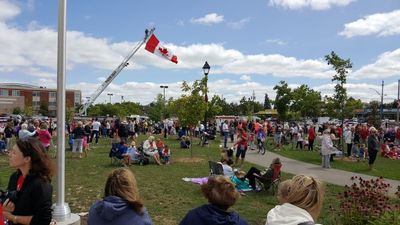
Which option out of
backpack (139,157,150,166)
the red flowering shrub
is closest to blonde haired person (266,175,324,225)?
the red flowering shrub

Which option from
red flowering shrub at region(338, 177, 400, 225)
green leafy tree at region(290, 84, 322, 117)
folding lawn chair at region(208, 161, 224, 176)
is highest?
green leafy tree at region(290, 84, 322, 117)

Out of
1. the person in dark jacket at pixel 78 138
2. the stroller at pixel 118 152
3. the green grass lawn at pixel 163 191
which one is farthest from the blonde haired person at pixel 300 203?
the person in dark jacket at pixel 78 138

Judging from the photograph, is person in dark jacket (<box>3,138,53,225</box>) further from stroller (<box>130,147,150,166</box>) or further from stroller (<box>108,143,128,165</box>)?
stroller (<box>130,147,150,166</box>)

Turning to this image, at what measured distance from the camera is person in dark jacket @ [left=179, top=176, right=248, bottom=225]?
353 centimetres

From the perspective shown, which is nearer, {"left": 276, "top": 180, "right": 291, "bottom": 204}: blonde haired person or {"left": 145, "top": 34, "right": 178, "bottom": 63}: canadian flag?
{"left": 276, "top": 180, "right": 291, "bottom": 204}: blonde haired person

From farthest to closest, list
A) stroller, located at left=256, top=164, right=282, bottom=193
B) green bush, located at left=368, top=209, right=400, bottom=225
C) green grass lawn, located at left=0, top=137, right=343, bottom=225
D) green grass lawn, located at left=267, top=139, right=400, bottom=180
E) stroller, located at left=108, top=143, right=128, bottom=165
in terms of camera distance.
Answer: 1. stroller, located at left=108, top=143, right=128, bottom=165
2. green grass lawn, located at left=267, top=139, right=400, bottom=180
3. stroller, located at left=256, top=164, right=282, bottom=193
4. green grass lawn, located at left=0, top=137, right=343, bottom=225
5. green bush, located at left=368, top=209, right=400, bottom=225

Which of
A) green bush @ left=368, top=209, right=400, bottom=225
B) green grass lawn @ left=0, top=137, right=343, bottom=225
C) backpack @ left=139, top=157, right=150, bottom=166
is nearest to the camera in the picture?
green bush @ left=368, top=209, right=400, bottom=225

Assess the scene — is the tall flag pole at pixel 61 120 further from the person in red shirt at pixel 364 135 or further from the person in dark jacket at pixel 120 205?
the person in red shirt at pixel 364 135

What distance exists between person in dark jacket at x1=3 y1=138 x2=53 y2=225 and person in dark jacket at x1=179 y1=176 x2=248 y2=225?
1.14 m

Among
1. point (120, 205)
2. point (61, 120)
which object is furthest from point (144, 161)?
point (120, 205)

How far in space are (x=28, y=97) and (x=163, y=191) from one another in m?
131

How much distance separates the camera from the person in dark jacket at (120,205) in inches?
132

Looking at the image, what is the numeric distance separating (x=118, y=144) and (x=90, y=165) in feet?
4.46

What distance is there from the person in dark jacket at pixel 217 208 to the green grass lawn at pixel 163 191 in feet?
16.2
